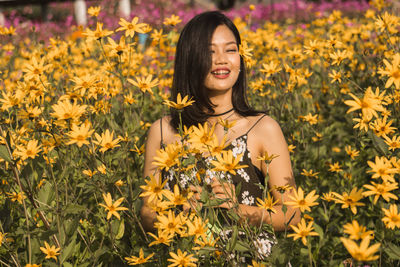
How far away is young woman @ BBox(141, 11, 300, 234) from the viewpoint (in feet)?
6.63

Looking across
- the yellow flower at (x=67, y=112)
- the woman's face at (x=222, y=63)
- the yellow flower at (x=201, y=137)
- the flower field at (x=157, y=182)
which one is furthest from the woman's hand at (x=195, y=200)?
the woman's face at (x=222, y=63)

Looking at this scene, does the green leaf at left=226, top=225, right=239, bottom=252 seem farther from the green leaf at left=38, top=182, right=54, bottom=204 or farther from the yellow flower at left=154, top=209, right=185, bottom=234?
the green leaf at left=38, top=182, right=54, bottom=204

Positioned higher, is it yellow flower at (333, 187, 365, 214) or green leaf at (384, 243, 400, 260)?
yellow flower at (333, 187, 365, 214)

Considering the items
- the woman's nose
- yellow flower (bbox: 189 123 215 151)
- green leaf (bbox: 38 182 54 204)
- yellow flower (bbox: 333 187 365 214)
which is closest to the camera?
yellow flower (bbox: 333 187 365 214)

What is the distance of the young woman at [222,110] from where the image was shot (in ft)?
6.63

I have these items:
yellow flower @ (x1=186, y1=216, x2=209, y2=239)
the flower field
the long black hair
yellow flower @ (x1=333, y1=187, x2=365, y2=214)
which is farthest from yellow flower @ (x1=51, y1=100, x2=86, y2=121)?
yellow flower @ (x1=333, y1=187, x2=365, y2=214)

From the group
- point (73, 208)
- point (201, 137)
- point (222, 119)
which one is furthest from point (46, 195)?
point (222, 119)

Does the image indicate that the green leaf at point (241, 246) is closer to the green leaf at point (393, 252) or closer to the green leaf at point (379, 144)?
the green leaf at point (393, 252)

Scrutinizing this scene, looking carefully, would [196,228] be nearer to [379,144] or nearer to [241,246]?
[241,246]

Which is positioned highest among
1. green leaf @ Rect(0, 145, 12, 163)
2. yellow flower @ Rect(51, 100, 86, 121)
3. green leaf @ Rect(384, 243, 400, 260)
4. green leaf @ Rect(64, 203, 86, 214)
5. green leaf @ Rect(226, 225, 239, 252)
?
yellow flower @ Rect(51, 100, 86, 121)

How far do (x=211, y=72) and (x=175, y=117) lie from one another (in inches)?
13.3

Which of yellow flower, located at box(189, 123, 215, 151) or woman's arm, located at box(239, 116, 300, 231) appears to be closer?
yellow flower, located at box(189, 123, 215, 151)

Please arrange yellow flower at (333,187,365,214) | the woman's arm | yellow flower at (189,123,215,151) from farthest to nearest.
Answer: the woman's arm < yellow flower at (189,123,215,151) < yellow flower at (333,187,365,214)

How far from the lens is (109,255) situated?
2.02m
